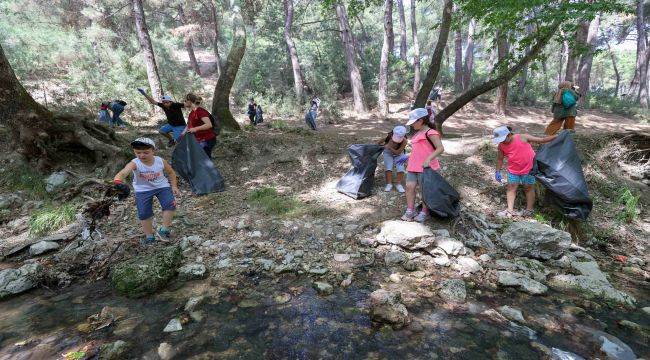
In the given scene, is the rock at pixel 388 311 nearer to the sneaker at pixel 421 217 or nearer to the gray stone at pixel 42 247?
the sneaker at pixel 421 217

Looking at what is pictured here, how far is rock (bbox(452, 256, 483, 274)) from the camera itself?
3.47 metres

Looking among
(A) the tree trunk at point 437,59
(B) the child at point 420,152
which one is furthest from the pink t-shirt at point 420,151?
(A) the tree trunk at point 437,59

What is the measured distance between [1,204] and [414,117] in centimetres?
627

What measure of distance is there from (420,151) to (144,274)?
335 centimetres

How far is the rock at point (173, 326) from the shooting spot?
2.59 meters

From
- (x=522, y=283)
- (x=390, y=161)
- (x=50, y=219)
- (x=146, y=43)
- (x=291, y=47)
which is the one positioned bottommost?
(x=522, y=283)

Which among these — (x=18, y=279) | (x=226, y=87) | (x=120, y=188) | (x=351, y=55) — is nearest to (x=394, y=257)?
(x=120, y=188)

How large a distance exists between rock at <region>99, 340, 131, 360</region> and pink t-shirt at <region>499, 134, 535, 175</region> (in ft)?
16.0

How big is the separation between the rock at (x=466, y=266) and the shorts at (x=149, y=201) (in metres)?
3.37

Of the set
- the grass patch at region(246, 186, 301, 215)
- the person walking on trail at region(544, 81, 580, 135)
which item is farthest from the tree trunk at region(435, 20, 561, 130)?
the grass patch at region(246, 186, 301, 215)

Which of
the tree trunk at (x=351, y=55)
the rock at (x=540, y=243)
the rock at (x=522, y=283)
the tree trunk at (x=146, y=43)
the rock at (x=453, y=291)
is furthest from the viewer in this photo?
the tree trunk at (x=351, y=55)

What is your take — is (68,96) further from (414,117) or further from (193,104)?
(414,117)

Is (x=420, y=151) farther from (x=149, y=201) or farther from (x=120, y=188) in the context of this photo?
(x=120, y=188)

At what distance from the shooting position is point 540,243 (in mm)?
3834
